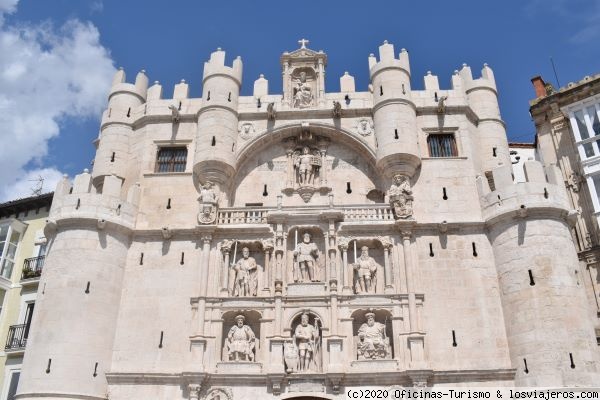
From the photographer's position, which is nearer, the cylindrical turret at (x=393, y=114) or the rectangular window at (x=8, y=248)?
the cylindrical turret at (x=393, y=114)

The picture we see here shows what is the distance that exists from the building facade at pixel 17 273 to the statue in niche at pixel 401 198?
14861mm

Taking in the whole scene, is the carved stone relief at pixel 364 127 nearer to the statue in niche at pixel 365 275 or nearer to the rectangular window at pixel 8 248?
the statue in niche at pixel 365 275

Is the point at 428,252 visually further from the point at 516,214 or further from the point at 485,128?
the point at 485,128

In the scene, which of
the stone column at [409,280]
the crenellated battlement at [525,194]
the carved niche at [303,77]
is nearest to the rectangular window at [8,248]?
the carved niche at [303,77]

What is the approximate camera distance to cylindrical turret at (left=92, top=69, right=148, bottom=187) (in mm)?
23969

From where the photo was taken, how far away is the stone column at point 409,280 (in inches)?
766

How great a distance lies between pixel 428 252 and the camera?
21.0 m

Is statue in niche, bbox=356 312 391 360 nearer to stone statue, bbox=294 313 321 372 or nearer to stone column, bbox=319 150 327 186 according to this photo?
stone statue, bbox=294 313 321 372

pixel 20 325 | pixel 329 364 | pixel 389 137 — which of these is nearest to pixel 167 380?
pixel 329 364

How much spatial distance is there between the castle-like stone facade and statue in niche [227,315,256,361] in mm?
72

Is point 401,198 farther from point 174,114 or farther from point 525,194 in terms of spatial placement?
point 174,114

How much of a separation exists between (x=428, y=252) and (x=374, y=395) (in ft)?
18.1

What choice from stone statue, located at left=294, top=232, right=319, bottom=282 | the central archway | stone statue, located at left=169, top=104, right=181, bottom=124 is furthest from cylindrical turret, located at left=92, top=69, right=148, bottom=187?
stone statue, located at left=294, top=232, right=319, bottom=282

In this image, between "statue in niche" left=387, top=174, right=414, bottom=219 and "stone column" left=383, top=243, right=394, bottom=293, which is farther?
"statue in niche" left=387, top=174, right=414, bottom=219
